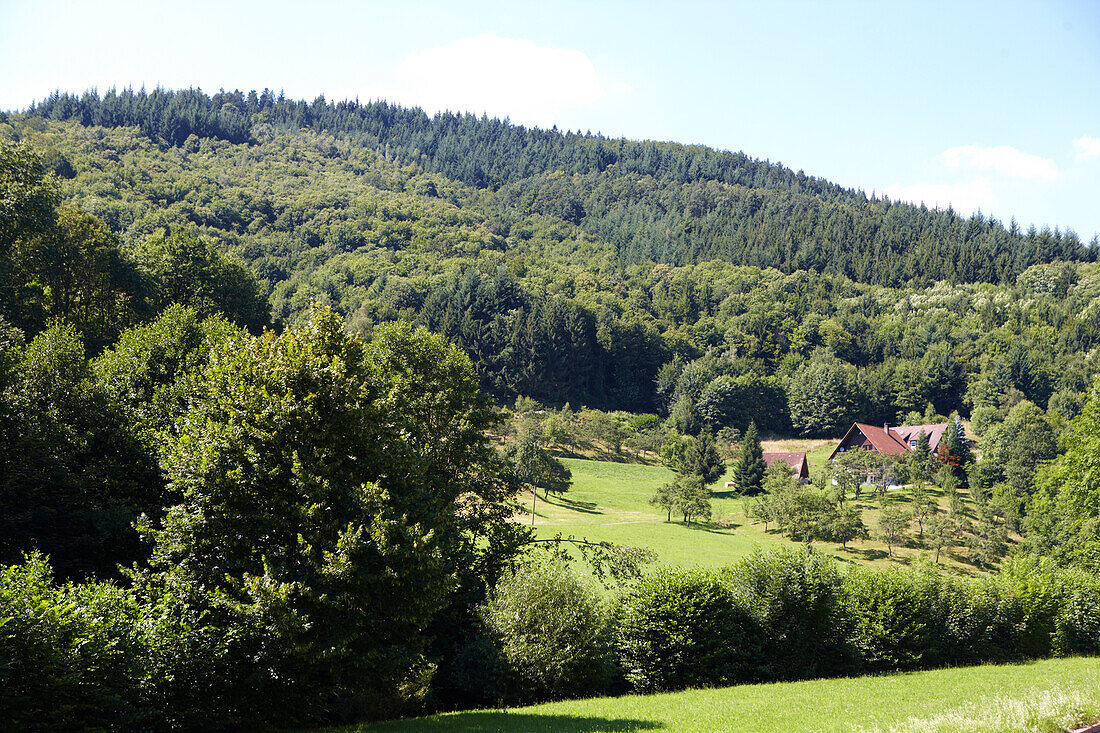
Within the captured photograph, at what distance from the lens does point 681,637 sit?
2617cm

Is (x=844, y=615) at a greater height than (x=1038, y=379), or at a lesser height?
lesser

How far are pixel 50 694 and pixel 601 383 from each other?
147 metres

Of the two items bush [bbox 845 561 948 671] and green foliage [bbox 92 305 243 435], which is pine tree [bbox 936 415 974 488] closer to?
bush [bbox 845 561 948 671]

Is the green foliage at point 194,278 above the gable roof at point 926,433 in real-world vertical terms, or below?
above

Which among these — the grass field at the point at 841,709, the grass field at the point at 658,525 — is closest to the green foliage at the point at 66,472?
the grass field at the point at 841,709

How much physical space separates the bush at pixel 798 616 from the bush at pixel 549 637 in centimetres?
691

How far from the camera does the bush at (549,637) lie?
24.6 meters

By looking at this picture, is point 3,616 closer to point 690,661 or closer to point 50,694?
point 50,694

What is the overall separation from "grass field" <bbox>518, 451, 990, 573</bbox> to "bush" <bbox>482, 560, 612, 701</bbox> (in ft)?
81.1

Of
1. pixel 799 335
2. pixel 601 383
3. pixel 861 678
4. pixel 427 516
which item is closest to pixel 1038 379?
pixel 799 335

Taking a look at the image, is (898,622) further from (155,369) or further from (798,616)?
(155,369)

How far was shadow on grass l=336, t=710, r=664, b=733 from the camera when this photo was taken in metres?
18.2

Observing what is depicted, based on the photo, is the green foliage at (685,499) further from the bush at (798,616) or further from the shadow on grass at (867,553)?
the bush at (798,616)

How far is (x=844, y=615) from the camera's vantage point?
96.7ft
